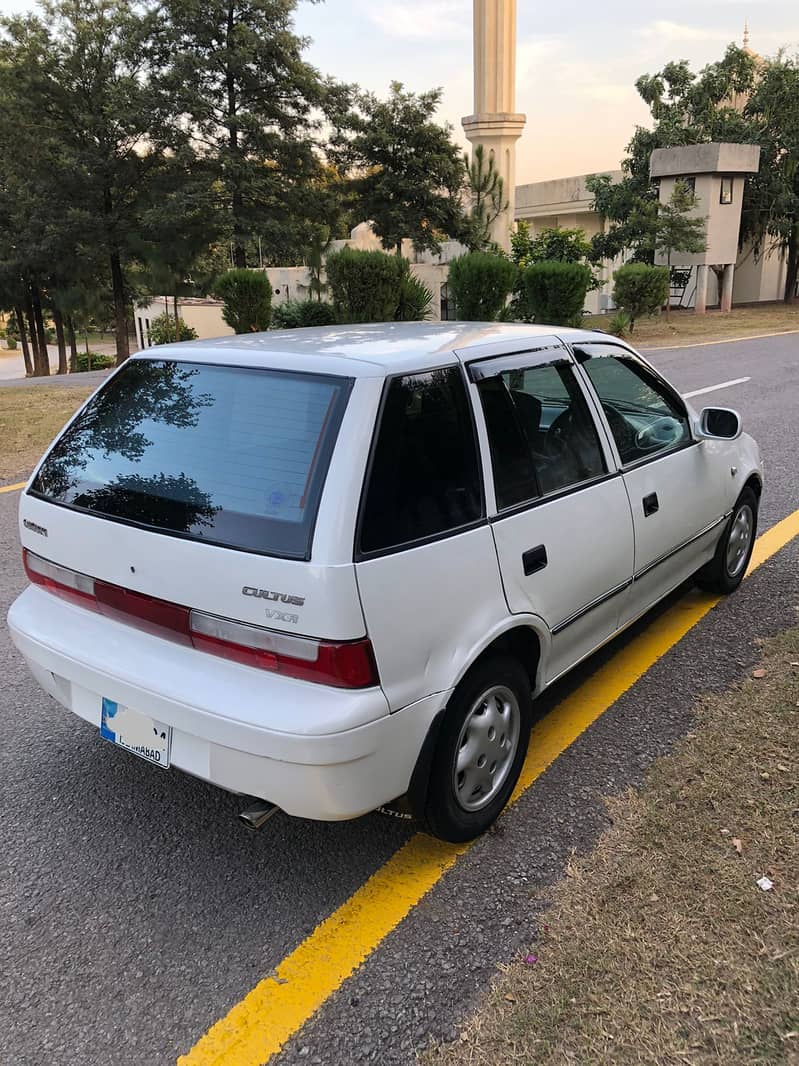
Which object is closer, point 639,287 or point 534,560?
point 534,560

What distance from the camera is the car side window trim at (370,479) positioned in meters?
2.21

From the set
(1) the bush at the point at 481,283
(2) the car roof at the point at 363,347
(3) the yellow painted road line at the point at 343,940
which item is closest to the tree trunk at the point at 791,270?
(1) the bush at the point at 481,283

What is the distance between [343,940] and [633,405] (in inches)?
99.0

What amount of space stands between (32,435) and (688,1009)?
28.6ft

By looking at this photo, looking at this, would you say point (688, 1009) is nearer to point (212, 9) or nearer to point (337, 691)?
point (337, 691)

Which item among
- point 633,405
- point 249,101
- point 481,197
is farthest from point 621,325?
point 633,405

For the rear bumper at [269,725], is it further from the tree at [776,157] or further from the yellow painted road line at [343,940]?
the tree at [776,157]

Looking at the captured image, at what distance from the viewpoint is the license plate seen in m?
2.43

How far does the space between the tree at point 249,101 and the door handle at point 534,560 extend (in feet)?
83.1

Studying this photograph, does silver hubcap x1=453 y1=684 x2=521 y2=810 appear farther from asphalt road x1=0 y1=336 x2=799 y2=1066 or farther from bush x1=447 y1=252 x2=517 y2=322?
bush x1=447 y1=252 x2=517 y2=322

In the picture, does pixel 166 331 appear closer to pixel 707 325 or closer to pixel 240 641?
pixel 707 325

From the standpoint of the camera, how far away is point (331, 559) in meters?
2.14

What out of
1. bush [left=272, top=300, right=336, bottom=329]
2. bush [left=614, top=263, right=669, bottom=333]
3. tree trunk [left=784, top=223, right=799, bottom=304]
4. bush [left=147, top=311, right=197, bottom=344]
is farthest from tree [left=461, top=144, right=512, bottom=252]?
tree trunk [left=784, top=223, right=799, bottom=304]

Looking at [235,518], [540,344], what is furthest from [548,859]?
[540,344]
